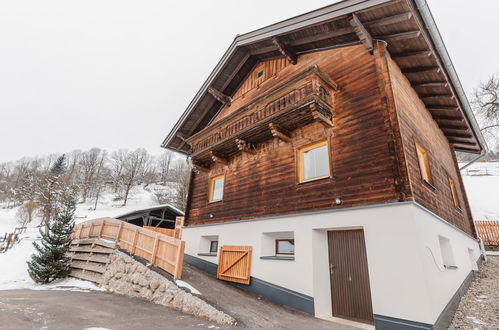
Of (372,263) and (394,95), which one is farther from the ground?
(394,95)

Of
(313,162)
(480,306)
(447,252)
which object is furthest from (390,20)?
(480,306)

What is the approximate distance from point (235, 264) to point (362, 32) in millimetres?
9311

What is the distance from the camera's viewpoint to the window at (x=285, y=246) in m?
8.44

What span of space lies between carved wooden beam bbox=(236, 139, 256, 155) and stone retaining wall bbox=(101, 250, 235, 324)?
5.69m

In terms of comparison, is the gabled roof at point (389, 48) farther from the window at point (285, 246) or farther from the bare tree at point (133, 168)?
the bare tree at point (133, 168)

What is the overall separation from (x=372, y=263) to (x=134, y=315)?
249 inches

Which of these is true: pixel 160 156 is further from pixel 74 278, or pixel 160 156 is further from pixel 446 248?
pixel 446 248

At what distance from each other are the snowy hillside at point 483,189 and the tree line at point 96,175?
34.5 metres

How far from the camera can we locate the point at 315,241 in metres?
7.36

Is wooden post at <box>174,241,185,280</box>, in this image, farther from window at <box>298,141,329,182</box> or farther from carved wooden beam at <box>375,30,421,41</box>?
carved wooden beam at <box>375,30,421,41</box>

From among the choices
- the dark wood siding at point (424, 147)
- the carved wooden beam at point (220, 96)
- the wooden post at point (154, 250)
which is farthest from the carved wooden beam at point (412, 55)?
the wooden post at point (154, 250)

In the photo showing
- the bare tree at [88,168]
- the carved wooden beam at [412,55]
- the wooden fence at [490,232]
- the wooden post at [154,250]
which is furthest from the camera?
the bare tree at [88,168]

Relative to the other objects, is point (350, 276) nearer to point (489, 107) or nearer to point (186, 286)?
point (186, 286)

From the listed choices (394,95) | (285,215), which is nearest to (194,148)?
(285,215)
